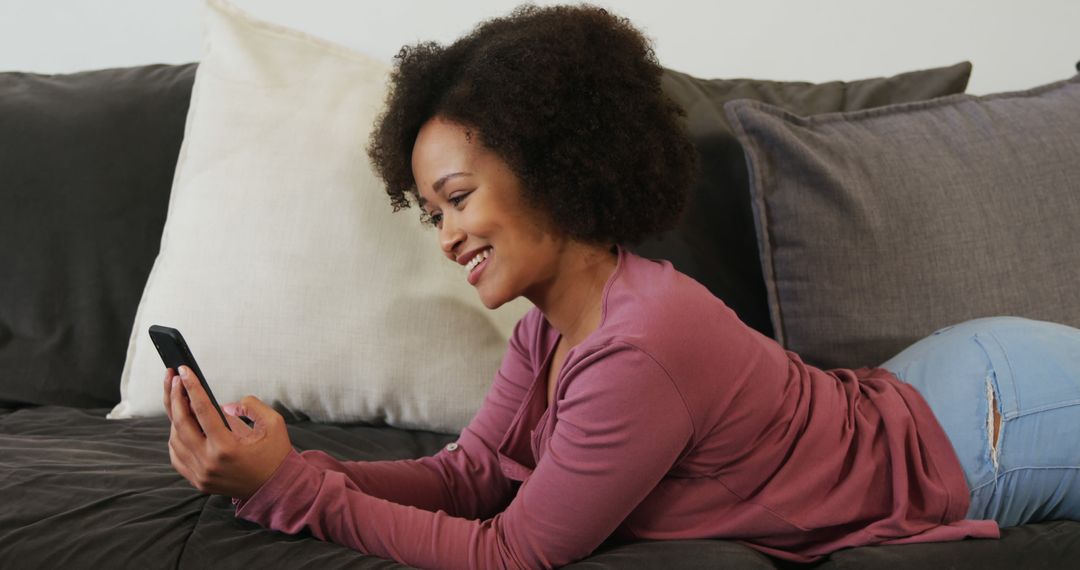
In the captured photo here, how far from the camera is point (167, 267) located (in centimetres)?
156

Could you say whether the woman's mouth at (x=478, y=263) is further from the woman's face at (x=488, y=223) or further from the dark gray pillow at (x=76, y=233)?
the dark gray pillow at (x=76, y=233)

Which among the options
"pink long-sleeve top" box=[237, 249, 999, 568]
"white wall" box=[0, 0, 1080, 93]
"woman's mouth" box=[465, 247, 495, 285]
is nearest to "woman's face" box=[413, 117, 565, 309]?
"woman's mouth" box=[465, 247, 495, 285]

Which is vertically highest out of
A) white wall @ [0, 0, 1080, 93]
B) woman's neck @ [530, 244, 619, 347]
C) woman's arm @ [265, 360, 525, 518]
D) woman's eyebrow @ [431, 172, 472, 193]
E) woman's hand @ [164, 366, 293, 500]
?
white wall @ [0, 0, 1080, 93]

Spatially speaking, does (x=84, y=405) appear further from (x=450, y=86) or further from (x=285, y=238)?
(x=450, y=86)

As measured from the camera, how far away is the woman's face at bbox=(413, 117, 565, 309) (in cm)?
115

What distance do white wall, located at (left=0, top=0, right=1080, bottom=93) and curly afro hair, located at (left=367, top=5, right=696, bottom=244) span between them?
0.81 m

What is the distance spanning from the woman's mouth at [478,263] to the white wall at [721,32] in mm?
949

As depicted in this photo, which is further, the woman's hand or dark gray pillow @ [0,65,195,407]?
dark gray pillow @ [0,65,195,407]

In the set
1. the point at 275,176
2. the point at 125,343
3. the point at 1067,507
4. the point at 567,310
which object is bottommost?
the point at 1067,507

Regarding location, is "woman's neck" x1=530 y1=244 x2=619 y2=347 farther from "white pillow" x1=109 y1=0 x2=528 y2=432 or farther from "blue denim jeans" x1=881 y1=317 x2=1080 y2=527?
"blue denim jeans" x1=881 y1=317 x2=1080 y2=527

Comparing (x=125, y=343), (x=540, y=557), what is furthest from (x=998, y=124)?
(x=125, y=343)

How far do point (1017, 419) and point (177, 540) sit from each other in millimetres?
937

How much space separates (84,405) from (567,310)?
0.91 m

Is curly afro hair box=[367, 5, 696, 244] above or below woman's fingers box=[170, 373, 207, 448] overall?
above
